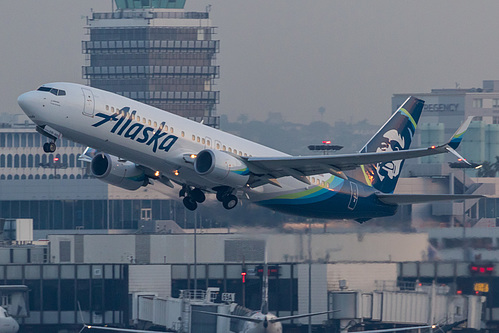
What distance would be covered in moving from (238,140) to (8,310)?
20222 mm

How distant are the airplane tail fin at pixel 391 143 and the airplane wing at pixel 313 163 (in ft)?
22.5

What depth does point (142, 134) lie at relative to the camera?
46438 mm

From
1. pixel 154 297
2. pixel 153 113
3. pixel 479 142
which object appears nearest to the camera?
pixel 153 113

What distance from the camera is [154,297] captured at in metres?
61.5

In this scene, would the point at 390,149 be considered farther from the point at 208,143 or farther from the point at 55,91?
the point at 55,91

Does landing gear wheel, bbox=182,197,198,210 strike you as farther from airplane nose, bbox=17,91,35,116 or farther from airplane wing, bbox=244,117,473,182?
airplane nose, bbox=17,91,35,116

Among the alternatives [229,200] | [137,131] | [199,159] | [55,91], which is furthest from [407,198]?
[55,91]

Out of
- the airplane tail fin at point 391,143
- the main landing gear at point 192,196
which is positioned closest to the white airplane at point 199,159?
the main landing gear at point 192,196

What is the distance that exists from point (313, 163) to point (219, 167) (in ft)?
13.4

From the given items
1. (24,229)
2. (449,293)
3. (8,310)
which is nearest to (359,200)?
(449,293)

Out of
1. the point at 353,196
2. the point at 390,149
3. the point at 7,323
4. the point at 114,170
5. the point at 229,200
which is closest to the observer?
the point at 229,200

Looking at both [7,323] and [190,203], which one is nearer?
[190,203]

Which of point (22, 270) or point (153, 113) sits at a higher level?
point (153, 113)

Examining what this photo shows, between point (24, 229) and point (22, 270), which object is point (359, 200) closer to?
point (22, 270)
